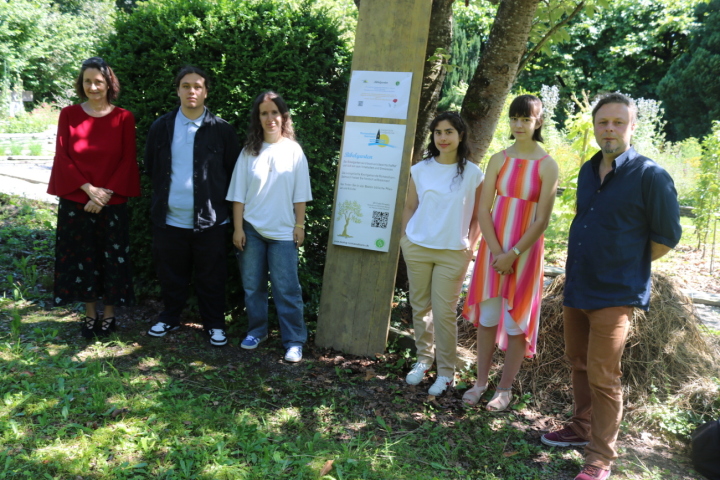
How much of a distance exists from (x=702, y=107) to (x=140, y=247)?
23.0 metres

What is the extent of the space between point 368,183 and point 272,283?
3.65 feet

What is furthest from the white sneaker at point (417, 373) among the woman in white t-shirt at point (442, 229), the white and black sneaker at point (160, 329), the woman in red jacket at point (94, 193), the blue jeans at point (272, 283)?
the woman in red jacket at point (94, 193)

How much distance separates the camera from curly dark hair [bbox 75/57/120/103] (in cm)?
414

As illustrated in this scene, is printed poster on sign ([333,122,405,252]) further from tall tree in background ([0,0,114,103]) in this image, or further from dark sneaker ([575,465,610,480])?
tall tree in background ([0,0,114,103])

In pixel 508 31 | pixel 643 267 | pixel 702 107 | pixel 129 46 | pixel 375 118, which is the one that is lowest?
pixel 643 267

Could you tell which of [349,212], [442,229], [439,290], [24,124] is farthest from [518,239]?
[24,124]

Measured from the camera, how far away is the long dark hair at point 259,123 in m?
4.18

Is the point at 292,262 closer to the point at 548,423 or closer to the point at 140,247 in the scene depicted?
the point at 140,247

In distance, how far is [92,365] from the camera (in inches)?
153

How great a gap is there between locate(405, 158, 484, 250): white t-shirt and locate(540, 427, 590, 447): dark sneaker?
132 cm

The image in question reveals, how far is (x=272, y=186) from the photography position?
417cm

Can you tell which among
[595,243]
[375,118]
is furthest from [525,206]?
[375,118]

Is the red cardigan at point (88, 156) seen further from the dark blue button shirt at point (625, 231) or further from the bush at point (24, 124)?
the bush at point (24, 124)

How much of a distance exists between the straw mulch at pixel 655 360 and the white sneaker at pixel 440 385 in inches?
21.2
